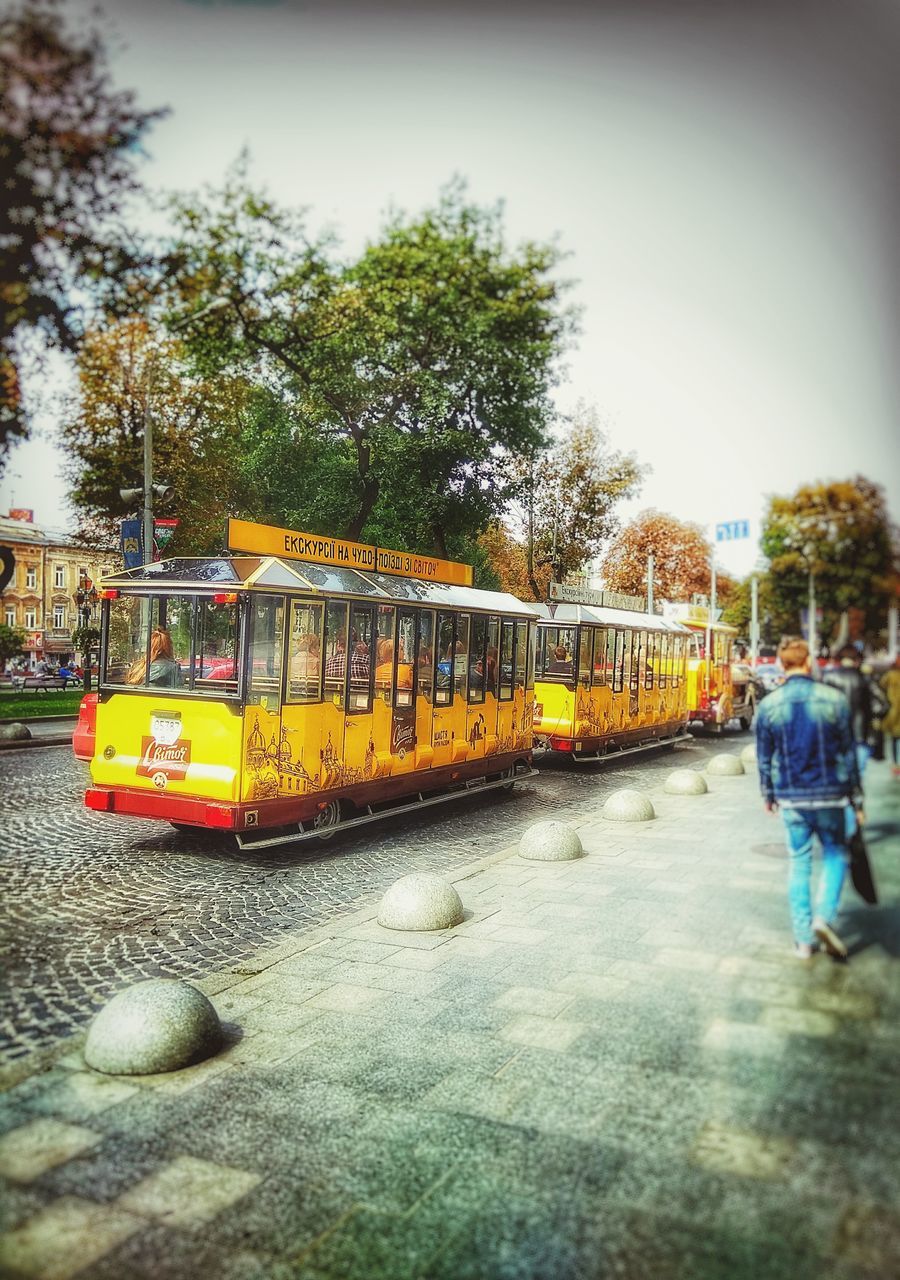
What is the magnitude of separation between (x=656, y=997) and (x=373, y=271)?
2030mm

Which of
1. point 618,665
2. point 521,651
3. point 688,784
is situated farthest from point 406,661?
point 688,784

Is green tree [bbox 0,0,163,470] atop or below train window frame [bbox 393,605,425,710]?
atop

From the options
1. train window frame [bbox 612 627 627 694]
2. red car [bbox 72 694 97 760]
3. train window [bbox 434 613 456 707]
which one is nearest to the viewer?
red car [bbox 72 694 97 760]

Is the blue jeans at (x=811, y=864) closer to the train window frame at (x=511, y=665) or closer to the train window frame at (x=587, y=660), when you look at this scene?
the train window frame at (x=511, y=665)

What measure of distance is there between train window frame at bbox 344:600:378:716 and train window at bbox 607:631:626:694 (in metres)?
Answer: 5.90

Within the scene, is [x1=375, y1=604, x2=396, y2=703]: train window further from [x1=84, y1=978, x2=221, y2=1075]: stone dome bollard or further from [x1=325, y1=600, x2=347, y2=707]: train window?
[x1=84, y1=978, x2=221, y2=1075]: stone dome bollard

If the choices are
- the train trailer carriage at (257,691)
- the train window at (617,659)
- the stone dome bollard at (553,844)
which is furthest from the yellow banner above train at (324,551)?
the train window at (617,659)

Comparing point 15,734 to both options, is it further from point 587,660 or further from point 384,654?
point 384,654

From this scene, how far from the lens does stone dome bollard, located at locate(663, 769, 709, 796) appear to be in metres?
2.91

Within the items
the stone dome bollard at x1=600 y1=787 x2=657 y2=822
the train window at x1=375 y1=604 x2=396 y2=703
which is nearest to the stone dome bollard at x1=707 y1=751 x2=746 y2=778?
the stone dome bollard at x1=600 y1=787 x2=657 y2=822

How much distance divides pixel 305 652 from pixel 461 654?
123 inches

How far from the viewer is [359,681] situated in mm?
9062

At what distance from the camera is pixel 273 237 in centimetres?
207

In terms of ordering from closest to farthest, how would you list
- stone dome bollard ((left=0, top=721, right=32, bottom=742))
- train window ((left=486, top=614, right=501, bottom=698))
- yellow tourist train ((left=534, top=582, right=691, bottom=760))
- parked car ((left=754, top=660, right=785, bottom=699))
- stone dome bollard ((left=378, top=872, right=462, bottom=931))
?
parked car ((left=754, top=660, right=785, bottom=699)) → stone dome bollard ((left=378, top=872, right=462, bottom=931)) → train window ((left=486, top=614, right=501, bottom=698)) → yellow tourist train ((left=534, top=582, right=691, bottom=760)) → stone dome bollard ((left=0, top=721, right=32, bottom=742))
